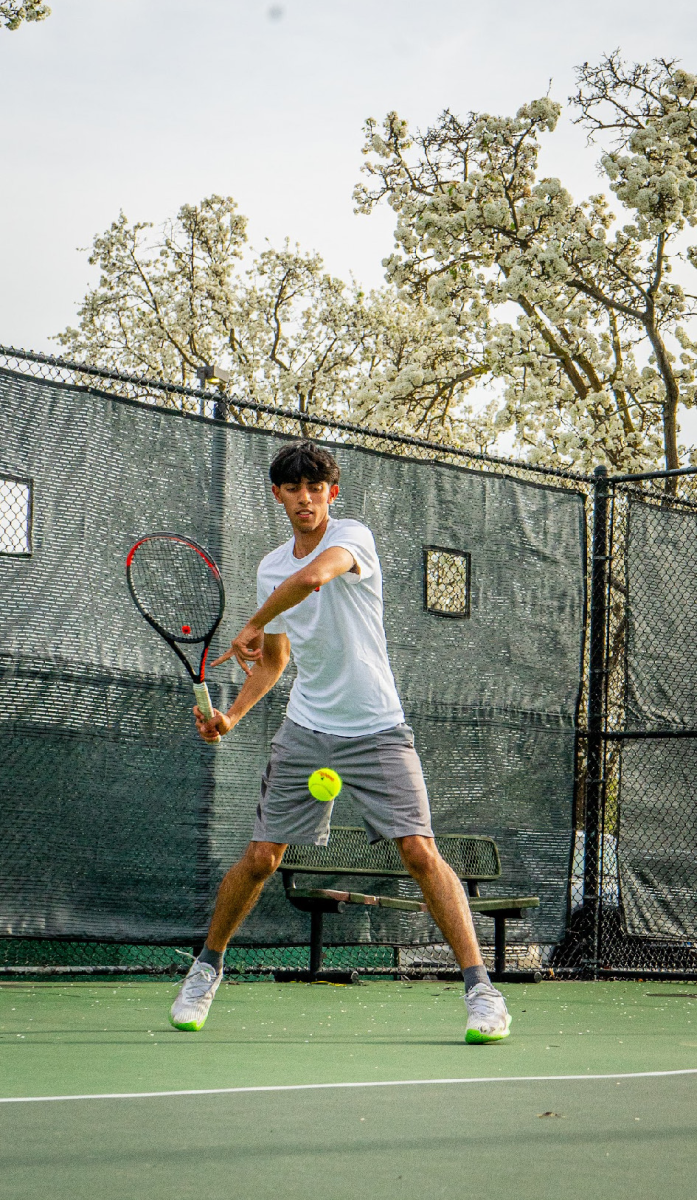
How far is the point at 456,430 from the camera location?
23547 mm

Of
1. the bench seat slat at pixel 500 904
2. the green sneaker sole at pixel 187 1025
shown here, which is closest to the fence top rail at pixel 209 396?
the bench seat slat at pixel 500 904

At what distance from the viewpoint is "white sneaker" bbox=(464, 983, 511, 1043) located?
431cm

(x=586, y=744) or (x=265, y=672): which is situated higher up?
(x=265, y=672)

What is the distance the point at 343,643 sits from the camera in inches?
179

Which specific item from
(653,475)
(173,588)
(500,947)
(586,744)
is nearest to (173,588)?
(173,588)

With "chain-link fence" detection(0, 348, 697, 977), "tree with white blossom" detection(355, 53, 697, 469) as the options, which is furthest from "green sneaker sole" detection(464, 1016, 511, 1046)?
"tree with white blossom" detection(355, 53, 697, 469)

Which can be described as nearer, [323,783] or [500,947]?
[323,783]

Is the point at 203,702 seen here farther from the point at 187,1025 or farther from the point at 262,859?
the point at 187,1025

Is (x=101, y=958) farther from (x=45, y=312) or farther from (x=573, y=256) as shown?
(x=45, y=312)

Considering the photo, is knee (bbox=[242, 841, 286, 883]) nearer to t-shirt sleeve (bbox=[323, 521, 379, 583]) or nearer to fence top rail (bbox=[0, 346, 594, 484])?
t-shirt sleeve (bbox=[323, 521, 379, 583])

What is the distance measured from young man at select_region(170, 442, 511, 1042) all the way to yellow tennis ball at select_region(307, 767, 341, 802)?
0.08 feet

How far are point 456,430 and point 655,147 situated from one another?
8984 mm

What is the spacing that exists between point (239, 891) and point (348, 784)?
1.58 ft

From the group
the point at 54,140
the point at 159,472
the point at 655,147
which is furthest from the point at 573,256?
the point at 159,472
